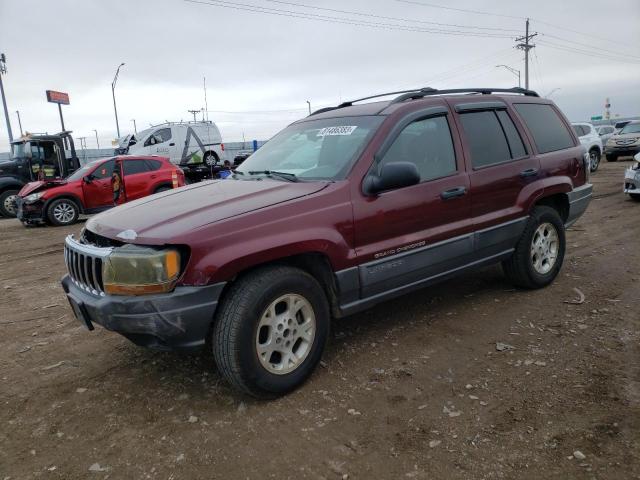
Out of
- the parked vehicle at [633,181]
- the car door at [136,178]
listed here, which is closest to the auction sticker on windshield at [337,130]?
the parked vehicle at [633,181]

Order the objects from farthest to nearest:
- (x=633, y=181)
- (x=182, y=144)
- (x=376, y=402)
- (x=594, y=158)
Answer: (x=182, y=144) → (x=594, y=158) → (x=633, y=181) → (x=376, y=402)

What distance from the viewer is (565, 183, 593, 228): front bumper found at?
197 inches

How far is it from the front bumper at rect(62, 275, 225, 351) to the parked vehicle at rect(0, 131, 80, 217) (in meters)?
14.0

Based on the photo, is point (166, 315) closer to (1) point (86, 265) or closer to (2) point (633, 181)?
(1) point (86, 265)

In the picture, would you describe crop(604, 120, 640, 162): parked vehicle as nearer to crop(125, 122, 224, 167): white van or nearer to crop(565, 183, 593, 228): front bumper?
crop(125, 122, 224, 167): white van

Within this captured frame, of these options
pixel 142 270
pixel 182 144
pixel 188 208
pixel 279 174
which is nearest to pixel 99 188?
pixel 182 144

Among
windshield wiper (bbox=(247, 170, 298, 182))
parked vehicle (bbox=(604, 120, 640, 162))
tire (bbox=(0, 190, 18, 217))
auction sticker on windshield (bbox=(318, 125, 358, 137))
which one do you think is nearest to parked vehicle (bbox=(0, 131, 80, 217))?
tire (bbox=(0, 190, 18, 217))

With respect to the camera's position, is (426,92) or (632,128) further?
(632,128)

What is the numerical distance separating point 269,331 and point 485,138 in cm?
257

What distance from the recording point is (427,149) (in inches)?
151

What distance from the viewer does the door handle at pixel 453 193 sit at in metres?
3.77

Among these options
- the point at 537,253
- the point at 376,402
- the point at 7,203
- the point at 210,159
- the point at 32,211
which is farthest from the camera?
the point at 210,159

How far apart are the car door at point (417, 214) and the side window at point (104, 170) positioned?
10.1 metres

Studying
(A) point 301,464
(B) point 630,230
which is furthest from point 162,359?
(B) point 630,230
